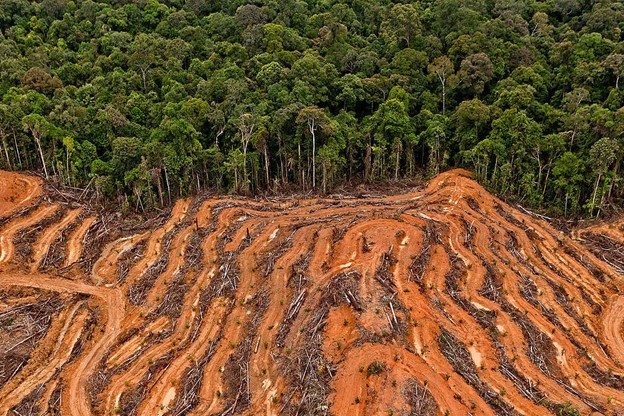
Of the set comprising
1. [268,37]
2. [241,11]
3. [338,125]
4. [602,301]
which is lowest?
[602,301]

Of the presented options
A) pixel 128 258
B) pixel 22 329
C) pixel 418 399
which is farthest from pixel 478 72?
pixel 22 329

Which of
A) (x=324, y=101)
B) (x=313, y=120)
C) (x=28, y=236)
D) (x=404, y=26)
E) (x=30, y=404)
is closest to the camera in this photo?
(x=30, y=404)

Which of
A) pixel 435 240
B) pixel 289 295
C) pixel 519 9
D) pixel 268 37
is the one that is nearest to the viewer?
pixel 289 295

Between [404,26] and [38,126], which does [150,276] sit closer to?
[38,126]

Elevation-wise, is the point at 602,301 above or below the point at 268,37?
below

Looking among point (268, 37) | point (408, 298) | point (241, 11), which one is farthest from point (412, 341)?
point (241, 11)

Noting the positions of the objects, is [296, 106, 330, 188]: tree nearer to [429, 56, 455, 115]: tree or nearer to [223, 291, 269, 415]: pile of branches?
[429, 56, 455, 115]: tree

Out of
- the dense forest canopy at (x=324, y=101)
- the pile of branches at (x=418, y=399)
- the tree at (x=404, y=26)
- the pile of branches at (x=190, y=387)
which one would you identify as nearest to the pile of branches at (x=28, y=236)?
the dense forest canopy at (x=324, y=101)

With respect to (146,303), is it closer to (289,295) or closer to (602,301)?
(289,295)
